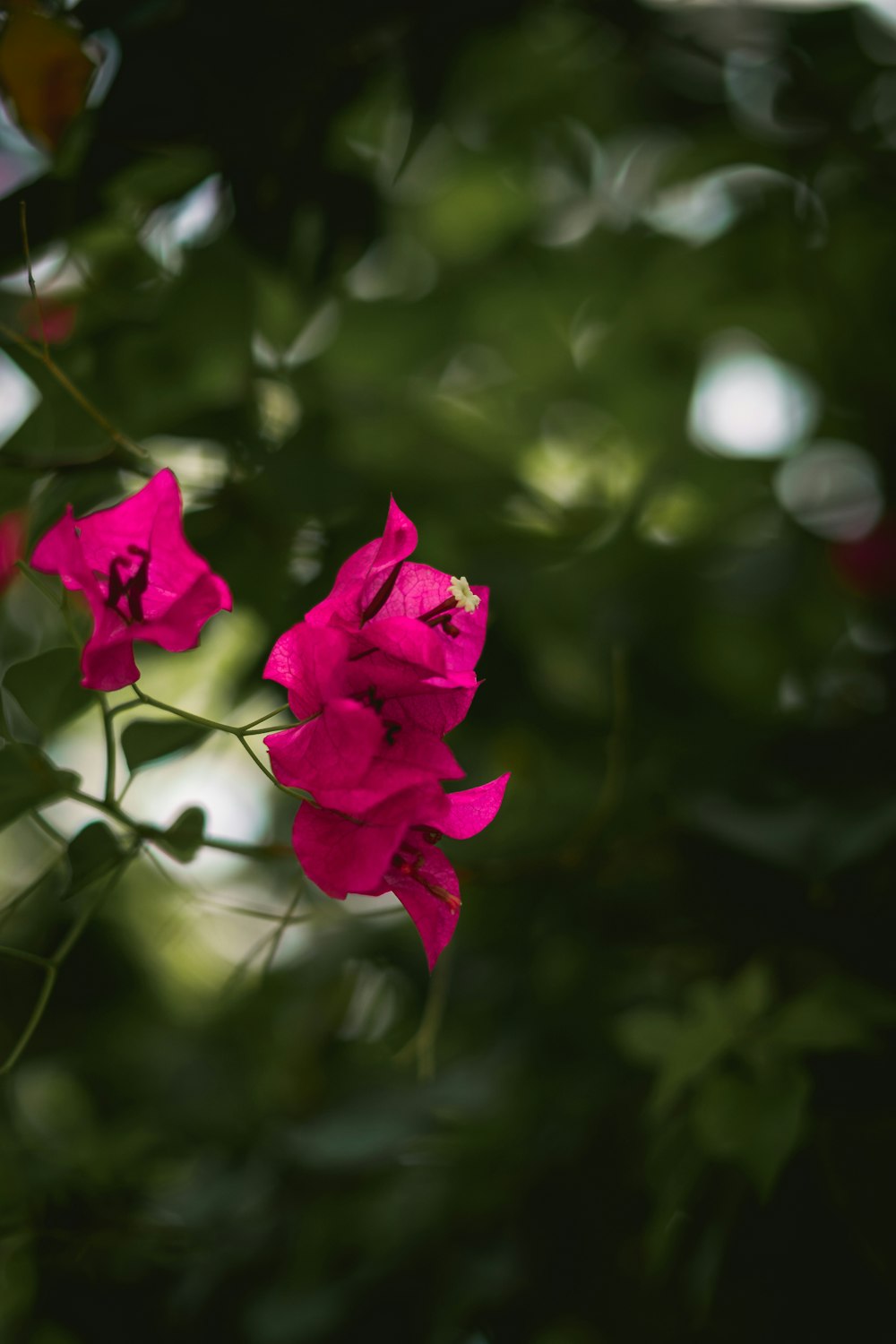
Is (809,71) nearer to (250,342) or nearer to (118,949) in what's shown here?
(250,342)

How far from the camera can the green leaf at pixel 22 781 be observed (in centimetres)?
34

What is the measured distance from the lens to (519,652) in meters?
0.66

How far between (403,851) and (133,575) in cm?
11

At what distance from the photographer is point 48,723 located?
0.37 metres

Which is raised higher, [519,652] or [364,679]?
[364,679]

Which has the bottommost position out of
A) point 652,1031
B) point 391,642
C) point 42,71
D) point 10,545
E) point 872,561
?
point 872,561

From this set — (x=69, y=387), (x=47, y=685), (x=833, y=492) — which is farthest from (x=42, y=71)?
(x=833, y=492)

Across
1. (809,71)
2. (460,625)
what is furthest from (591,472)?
(460,625)

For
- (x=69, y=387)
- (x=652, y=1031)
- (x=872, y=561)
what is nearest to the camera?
(x=69, y=387)

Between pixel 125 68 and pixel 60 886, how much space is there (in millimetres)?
561

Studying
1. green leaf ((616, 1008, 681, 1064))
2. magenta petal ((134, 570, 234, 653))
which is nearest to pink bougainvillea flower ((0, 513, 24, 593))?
magenta petal ((134, 570, 234, 653))

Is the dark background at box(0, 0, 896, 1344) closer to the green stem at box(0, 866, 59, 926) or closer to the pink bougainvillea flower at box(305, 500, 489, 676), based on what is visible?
the green stem at box(0, 866, 59, 926)

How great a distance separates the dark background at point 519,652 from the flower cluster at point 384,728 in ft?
0.37

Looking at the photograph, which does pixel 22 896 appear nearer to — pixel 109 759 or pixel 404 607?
pixel 109 759
